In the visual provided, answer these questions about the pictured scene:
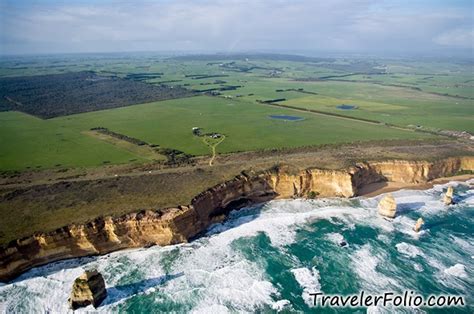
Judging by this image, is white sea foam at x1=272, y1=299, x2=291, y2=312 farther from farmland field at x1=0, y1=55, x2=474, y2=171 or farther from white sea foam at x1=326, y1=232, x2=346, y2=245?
farmland field at x1=0, y1=55, x2=474, y2=171

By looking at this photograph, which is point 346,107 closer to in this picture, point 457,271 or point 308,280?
point 457,271

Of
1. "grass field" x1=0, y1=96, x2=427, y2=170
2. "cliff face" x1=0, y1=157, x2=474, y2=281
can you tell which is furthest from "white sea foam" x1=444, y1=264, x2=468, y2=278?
"grass field" x1=0, y1=96, x2=427, y2=170

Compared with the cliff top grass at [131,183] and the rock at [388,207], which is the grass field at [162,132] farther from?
the rock at [388,207]

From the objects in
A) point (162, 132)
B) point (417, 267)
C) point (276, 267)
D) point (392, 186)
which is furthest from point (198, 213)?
point (162, 132)

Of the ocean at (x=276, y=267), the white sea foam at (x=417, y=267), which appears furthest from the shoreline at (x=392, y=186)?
the white sea foam at (x=417, y=267)

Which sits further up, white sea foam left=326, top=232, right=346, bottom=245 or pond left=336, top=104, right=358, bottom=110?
pond left=336, top=104, right=358, bottom=110

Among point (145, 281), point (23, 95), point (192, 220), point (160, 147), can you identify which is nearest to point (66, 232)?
point (145, 281)
